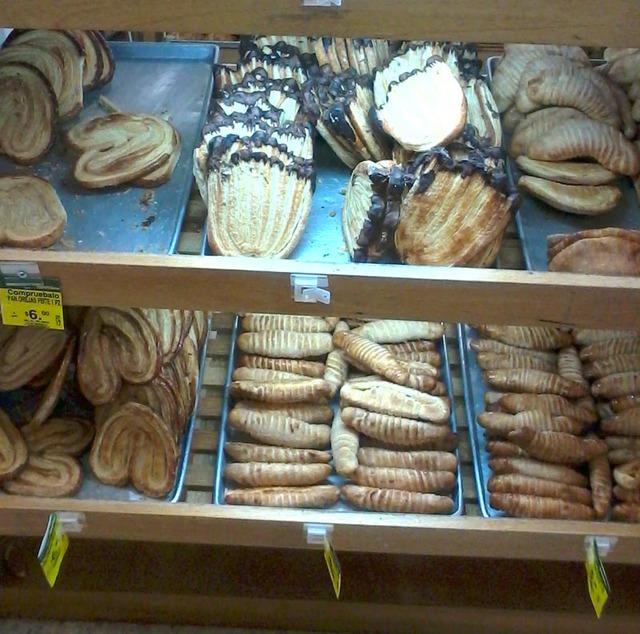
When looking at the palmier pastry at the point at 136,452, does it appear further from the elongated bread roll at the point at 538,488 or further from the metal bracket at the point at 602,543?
the metal bracket at the point at 602,543

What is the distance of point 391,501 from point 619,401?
0.49 m

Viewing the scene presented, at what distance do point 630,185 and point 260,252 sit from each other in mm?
743

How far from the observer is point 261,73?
1630 millimetres

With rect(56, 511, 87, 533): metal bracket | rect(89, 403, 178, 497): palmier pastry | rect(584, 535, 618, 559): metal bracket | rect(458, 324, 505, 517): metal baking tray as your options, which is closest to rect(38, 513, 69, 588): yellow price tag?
rect(56, 511, 87, 533): metal bracket

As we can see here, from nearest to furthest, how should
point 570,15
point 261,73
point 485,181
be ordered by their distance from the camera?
point 570,15, point 485,181, point 261,73

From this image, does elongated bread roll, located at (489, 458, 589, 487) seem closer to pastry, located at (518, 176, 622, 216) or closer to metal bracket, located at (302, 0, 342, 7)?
pastry, located at (518, 176, 622, 216)

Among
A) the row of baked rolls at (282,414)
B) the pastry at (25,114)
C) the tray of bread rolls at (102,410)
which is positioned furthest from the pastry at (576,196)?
the pastry at (25,114)

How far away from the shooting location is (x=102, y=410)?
1.54m

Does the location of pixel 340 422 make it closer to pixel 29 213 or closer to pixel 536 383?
pixel 536 383

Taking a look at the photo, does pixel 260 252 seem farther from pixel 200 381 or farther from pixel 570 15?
pixel 570 15

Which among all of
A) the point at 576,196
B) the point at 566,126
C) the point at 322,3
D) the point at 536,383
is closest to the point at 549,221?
the point at 576,196

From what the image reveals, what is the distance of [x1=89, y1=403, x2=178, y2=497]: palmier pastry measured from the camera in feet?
4.79

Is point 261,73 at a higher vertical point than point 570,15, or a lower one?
higher

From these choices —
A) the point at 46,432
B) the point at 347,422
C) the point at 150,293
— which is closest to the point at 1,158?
the point at 46,432
